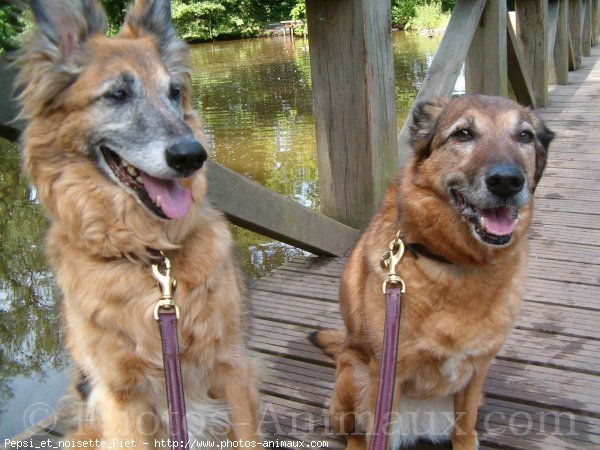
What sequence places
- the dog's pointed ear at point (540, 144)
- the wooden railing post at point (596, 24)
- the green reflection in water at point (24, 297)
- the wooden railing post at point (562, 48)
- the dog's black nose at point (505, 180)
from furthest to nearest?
the wooden railing post at point (596, 24) → the wooden railing post at point (562, 48) → the green reflection in water at point (24, 297) → the dog's pointed ear at point (540, 144) → the dog's black nose at point (505, 180)

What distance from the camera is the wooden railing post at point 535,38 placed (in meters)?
7.21

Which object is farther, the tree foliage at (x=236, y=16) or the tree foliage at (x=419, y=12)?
the tree foliage at (x=236, y=16)

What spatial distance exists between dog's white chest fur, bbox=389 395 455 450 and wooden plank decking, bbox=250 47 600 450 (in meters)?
0.16

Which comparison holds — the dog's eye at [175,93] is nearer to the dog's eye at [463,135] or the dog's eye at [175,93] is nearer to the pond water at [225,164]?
the dog's eye at [463,135]

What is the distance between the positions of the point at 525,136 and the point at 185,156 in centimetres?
134

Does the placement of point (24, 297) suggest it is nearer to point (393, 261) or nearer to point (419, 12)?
point (393, 261)

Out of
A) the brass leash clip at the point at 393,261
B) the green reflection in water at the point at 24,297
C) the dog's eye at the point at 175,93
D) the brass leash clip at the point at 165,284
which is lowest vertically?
the green reflection in water at the point at 24,297

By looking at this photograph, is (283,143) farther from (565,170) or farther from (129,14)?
(129,14)

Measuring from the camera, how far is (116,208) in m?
1.97

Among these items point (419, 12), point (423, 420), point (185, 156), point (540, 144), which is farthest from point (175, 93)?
point (419, 12)

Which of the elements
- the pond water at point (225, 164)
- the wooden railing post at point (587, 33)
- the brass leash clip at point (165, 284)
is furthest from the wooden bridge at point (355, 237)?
the wooden railing post at point (587, 33)

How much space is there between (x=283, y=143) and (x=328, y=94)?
431cm

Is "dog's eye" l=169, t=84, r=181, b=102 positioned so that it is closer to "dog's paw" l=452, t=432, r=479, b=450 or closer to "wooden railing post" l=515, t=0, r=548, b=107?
"dog's paw" l=452, t=432, r=479, b=450

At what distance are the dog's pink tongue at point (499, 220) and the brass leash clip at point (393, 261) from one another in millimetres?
321
